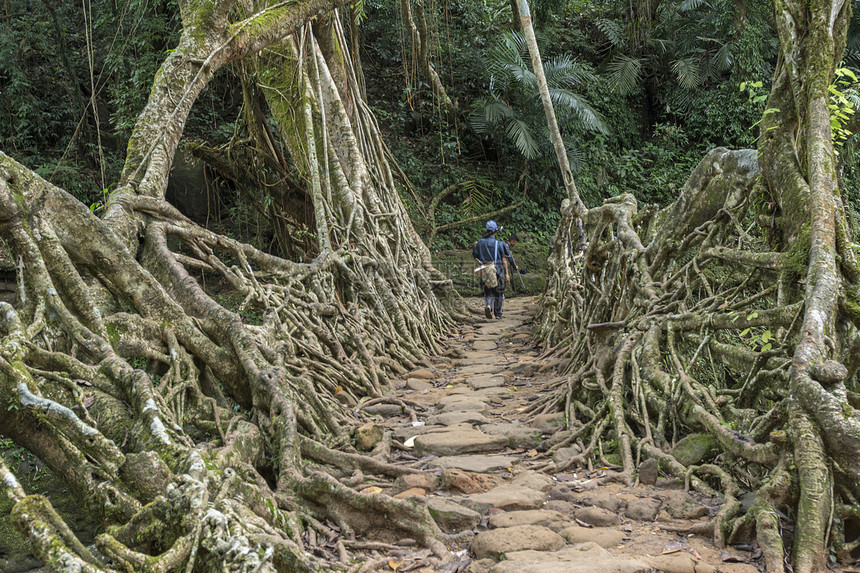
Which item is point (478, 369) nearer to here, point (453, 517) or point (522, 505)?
point (522, 505)

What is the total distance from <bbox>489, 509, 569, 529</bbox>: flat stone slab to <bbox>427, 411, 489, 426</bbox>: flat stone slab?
4.99 ft

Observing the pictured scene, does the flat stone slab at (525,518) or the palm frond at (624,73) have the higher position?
A: the palm frond at (624,73)

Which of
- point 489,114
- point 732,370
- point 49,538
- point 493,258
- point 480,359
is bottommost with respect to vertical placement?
point 480,359

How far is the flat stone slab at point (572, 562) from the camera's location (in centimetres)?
232

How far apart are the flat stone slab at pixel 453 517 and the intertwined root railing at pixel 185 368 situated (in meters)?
0.12

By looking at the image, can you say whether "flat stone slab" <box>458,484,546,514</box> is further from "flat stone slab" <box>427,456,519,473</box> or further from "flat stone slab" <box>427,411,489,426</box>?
"flat stone slab" <box>427,411,489,426</box>

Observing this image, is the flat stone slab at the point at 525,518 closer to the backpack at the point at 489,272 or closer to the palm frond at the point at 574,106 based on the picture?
the backpack at the point at 489,272

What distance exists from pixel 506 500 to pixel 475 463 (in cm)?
65

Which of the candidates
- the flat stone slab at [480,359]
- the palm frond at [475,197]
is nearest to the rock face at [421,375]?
the flat stone slab at [480,359]

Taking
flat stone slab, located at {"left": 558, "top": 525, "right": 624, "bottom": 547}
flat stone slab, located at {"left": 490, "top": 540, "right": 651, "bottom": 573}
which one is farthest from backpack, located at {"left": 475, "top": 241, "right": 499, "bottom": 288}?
flat stone slab, located at {"left": 490, "top": 540, "right": 651, "bottom": 573}

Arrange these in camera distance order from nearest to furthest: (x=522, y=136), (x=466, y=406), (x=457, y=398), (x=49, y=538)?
(x=49, y=538) → (x=466, y=406) → (x=457, y=398) → (x=522, y=136)

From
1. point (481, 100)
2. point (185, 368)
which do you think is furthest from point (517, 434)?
point (481, 100)

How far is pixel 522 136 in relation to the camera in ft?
42.6

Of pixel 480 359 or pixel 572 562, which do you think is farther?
pixel 480 359
